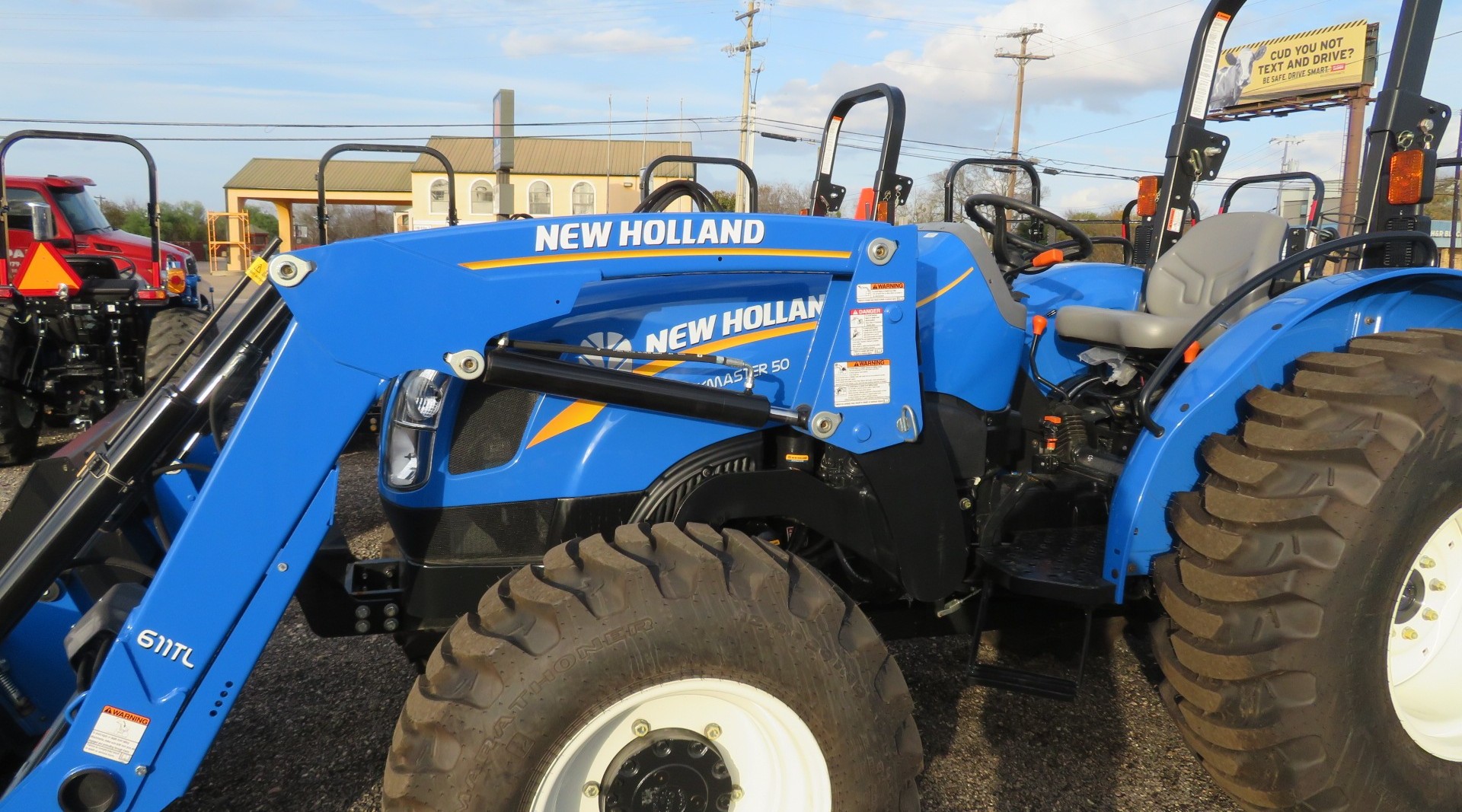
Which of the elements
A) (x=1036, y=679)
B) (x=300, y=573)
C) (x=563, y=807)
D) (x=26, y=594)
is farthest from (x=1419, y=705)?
(x=26, y=594)

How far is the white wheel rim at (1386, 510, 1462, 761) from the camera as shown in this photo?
8.30 feet

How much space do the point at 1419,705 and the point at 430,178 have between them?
41.7 metres

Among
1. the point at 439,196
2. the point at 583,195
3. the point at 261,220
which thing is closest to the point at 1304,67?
the point at 583,195

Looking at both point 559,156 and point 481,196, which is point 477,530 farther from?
point 559,156

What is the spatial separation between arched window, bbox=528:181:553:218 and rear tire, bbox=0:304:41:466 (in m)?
33.0

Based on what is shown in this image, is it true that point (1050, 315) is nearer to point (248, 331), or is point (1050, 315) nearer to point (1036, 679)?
point (1036, 679)

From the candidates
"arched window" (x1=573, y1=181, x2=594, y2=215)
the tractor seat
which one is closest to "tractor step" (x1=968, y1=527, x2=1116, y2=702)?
the tractor seat

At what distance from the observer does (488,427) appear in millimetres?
2283

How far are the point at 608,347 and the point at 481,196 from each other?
40.3 m

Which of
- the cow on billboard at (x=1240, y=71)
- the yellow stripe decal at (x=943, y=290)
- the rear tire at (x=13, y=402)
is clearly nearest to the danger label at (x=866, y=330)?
the yellow stripe decal at (x=943, y=290)

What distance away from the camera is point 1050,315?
3596 millimetres

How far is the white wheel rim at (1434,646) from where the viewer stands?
2.53 meters

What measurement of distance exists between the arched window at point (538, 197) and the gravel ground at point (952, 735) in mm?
37607

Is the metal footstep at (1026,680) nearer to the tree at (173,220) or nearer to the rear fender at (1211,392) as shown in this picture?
the rear fender at (1211,392)
